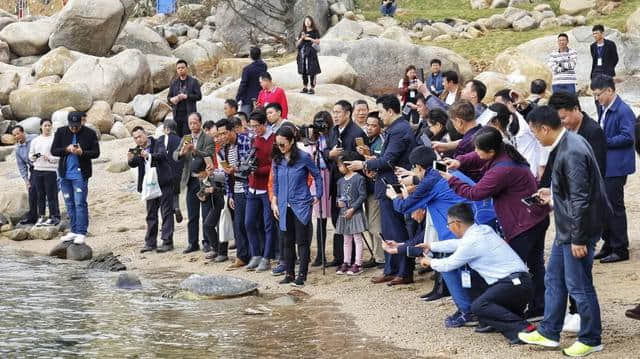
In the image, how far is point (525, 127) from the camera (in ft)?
35.1

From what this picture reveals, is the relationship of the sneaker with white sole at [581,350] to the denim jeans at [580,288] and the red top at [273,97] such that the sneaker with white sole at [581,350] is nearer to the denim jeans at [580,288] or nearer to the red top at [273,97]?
the denim jeans at [580,288]

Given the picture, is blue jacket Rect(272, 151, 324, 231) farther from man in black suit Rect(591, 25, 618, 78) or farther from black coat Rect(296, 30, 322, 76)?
black coat Rect(296, 30, 322, 76)

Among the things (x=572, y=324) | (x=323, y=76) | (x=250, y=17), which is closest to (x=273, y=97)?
(x=323, y=76)

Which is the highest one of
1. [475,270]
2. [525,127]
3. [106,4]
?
[106,4]

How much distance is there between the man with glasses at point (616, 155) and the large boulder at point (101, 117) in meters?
14.5

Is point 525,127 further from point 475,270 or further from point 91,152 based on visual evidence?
point 91,152

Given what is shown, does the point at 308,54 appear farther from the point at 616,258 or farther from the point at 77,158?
the point at 616,258

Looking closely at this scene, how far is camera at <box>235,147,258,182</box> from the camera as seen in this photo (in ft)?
41.5

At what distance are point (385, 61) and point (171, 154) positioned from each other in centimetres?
1030

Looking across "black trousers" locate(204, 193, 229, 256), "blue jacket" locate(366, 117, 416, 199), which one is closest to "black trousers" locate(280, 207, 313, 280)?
"blue jacket" locate(366, 117, 416, 199)

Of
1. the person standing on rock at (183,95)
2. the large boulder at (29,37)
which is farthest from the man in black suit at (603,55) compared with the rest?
the large boulder at (29,37)

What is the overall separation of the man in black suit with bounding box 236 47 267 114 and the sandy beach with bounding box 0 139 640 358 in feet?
6.58

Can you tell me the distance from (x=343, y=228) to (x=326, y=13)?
790 inches

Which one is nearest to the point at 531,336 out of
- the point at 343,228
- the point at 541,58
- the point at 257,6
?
the point at 343,228
